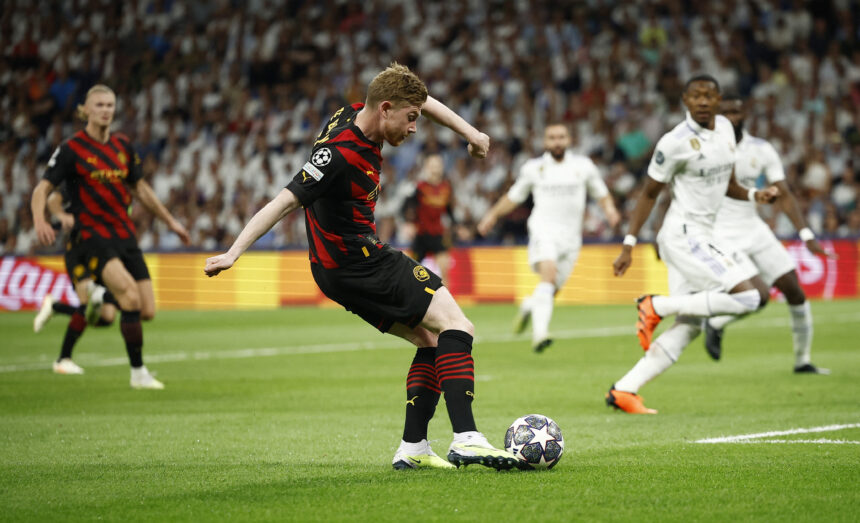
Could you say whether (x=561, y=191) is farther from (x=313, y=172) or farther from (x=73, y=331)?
(x=313, y=172)

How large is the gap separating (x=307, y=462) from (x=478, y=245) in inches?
684

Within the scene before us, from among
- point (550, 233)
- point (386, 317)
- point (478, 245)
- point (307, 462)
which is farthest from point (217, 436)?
point (478, 245)

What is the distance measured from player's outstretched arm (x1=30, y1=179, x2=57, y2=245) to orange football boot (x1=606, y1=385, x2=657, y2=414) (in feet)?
16.4

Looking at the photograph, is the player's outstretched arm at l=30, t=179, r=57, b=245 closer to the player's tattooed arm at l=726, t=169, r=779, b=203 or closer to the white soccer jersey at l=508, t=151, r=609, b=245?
the white soccer jersey at l=508, t=151, r=609, b=245

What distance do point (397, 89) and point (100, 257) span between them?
5.69m

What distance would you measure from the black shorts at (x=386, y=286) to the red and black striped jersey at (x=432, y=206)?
1387 cm

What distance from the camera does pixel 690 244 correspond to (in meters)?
8.86

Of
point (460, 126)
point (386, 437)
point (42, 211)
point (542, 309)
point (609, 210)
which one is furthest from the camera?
point (609, 210)

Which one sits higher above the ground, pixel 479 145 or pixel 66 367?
pixel 479 145

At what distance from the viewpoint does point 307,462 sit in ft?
20.9

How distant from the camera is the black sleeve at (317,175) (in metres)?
5.50

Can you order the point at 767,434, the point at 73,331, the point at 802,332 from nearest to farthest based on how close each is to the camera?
A: the point at 767,434, the point at 802,332, the point at 73,331

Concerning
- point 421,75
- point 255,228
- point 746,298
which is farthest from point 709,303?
point 421,75

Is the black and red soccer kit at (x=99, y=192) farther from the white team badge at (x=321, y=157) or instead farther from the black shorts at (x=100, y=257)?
the white team badge at (x=321, y=157)
